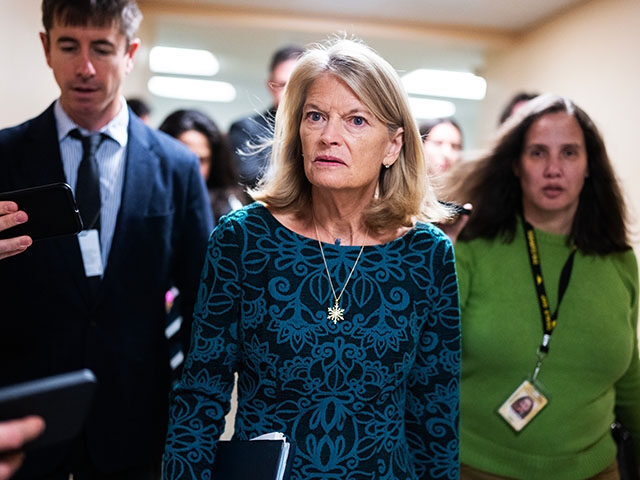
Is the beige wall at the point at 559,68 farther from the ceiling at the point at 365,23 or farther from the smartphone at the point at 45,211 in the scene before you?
the smartphone at the point at 45,211

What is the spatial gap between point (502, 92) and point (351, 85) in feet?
22.0

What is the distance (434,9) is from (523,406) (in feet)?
18.1

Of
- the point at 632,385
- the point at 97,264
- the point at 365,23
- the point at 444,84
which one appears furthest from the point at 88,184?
the point at 444,84

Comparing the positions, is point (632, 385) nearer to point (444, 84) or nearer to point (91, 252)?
point (91, 252)

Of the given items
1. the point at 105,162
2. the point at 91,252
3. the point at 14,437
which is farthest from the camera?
the point at 105,162

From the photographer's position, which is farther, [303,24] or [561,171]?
[303,24]

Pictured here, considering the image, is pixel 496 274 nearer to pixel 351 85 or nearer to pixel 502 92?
pixel 351 85

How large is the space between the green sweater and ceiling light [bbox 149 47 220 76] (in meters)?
7.24

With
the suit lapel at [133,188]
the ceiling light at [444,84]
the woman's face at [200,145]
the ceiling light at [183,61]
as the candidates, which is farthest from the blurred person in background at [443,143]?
the ceiling light at [183,61]

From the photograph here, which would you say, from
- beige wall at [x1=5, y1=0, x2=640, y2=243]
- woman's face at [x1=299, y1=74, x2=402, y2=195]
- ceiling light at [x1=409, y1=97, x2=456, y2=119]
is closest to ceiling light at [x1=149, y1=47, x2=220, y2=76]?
beige wall at [x1=5, y1=0, x2=640, y2=243]

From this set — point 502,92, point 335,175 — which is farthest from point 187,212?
point 502,92

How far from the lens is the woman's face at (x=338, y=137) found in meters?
1.50

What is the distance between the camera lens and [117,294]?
187 centimetres

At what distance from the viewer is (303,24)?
7254mm
